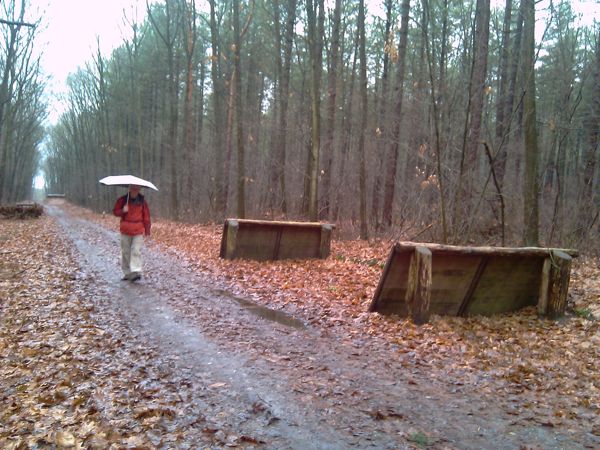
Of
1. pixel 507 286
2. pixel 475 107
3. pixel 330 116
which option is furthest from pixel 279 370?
pixel 330 116

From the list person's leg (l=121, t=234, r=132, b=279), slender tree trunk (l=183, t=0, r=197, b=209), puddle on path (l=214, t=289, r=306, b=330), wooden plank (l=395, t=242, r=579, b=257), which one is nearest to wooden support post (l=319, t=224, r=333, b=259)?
puddle on path (l=214, t=289, r=306, b=330)

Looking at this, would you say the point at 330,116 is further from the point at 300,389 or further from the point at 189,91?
the point at 300,389

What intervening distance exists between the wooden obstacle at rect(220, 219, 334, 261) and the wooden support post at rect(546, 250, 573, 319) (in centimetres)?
616

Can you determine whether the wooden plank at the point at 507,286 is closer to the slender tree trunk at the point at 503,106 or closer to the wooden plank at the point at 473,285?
the wooden plank at the point at 473,285

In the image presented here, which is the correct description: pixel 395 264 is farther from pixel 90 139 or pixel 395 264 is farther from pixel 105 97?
pixel 90 139

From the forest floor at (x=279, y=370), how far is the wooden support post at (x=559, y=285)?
178 mm

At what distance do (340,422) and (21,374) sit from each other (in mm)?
3510

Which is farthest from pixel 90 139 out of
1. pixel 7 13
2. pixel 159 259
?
pixel 159 259

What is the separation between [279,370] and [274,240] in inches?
289

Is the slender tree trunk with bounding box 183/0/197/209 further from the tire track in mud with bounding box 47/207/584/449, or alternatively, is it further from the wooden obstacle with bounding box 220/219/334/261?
the tire track in mud with bounding box 47/207/584/449

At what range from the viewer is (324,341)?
6496mm

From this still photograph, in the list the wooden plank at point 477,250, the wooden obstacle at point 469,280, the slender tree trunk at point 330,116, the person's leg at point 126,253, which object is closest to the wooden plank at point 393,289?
the wooden obstacle at point 469,280

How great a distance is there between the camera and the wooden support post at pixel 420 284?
23.0 feet

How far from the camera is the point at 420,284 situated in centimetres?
707
